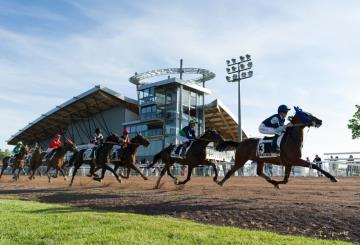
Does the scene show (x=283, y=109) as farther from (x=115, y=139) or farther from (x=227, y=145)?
(x=115, y=139)

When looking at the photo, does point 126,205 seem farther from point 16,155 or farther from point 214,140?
point 16,155

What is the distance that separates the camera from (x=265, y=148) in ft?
47.8

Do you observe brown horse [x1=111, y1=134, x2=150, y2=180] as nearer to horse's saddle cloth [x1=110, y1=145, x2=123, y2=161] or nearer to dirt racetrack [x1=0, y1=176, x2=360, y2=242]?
horse's saddle cloth [x1=110, y1=145, x2=123, y2=161]

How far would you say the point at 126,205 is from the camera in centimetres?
1296

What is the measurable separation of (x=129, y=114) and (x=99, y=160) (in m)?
47.3

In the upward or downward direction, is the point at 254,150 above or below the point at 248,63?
below

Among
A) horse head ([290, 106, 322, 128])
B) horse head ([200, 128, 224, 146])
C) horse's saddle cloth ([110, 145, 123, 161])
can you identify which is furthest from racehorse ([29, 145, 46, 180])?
horse head ([290, 106, 322, 128])

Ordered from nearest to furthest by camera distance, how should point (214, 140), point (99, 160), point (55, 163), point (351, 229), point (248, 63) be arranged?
point (351, 229) → point (214, 140) → point (99, 160) → point (55, 163) → point (248, 63)

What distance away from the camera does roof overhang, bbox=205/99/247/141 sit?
6468 centimetres

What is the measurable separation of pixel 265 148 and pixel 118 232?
723cm

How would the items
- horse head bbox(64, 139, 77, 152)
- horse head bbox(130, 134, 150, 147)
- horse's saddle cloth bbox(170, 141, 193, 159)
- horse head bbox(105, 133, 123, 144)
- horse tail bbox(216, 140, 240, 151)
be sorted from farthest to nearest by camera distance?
horse head bbox(64, 139, 77, 152) → horse head bbox(105, 133, 123, 144) → horse head bbox(130, 134, 150, 147) → horse's saddle cloth bbox(170, 141, 193, 159) → horse tail bbox(216, 140, 240, 151)

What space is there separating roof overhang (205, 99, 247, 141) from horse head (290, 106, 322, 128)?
50018 millimetres

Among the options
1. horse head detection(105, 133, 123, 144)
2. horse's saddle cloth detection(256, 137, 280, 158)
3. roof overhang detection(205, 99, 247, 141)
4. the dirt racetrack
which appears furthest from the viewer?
roof overhang detection(205, 99, 247, 141)

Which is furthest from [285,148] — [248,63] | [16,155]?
[248,63]
